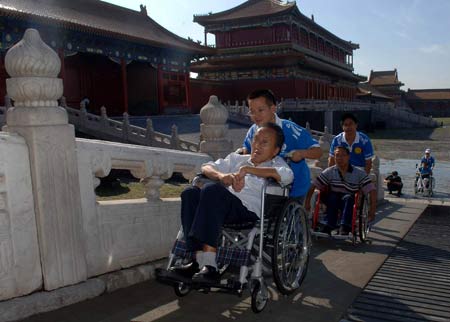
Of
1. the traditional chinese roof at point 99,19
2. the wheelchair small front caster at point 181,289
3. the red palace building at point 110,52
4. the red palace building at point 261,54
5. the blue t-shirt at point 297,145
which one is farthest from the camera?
the red palace building at point 261,54

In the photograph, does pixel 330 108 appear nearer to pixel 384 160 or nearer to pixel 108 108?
pixel 384 160

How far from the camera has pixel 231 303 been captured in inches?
116

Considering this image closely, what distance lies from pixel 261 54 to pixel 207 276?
33.1 m

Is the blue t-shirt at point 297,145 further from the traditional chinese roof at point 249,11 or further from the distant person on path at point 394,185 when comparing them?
the traditional chinese roof at point 249,11

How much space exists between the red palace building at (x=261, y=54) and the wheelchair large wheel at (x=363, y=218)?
25.4 meters

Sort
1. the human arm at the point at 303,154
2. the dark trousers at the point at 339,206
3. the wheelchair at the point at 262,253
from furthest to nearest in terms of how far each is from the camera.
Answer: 1. the dark trousers at the point at 339,206
2. the human arm at the point at 303,154
3. the wheelchair at the point at 262,253

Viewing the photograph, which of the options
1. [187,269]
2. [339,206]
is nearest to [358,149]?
[339,206]

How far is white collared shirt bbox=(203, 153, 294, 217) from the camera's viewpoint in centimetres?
287

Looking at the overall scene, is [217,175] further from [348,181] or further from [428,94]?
[428,94]

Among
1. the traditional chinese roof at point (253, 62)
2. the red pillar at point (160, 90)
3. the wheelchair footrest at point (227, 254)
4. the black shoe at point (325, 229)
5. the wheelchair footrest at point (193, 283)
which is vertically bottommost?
the black shoe at point (325, 229)

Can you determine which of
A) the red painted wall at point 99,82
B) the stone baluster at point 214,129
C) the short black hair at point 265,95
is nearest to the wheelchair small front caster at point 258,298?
the short black hair at point 265,95

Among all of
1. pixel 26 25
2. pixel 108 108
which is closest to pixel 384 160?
pixel 108 108

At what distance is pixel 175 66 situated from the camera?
78.5 feet

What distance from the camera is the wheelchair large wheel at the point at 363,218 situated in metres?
4.64
